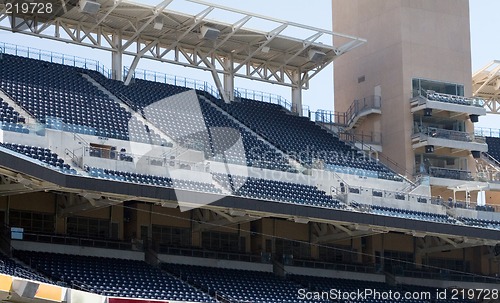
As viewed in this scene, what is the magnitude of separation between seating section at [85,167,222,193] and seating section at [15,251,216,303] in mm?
3094

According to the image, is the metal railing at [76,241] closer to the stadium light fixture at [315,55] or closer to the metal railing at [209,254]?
the metal railing at [209,254]

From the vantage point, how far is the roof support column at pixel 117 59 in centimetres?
4550

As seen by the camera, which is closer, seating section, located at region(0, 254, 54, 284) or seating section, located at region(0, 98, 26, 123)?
seating section, located at region(0, 254, 54, 284)

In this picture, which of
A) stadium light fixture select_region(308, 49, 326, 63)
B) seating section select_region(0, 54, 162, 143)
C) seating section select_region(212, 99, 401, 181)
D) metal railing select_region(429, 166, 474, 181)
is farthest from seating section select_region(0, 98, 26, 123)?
metal railing select_region(429, 166, 474, 181)

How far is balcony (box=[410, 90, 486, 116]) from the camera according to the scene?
49969mm

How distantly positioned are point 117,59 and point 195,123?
4704mm

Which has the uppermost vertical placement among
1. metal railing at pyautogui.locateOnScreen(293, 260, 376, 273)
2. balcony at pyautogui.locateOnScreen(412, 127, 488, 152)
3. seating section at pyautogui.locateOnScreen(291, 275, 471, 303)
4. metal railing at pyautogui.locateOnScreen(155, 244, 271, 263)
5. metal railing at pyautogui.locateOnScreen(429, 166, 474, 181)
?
balcony at pyautogui.locateOnScreen(412, 127, 488, 152)

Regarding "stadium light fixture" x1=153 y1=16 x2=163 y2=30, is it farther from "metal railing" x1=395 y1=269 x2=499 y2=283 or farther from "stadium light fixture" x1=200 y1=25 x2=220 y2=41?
"metal railing" x1=395 y1=269 x2=499 y2=283

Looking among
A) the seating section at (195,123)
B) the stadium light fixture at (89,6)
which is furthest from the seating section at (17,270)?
the stadium light fixture at (89,6)

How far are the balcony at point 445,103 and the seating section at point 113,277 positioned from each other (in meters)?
17.8

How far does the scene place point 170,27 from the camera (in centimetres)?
4606

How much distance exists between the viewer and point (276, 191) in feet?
132

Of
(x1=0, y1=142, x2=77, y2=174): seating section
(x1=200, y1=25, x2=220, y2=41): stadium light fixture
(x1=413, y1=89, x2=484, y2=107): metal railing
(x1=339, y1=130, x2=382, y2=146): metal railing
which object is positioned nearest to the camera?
(x1=0, y1=142, x2=77, y2=174): seating section

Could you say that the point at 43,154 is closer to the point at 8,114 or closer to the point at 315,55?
the point at 8,114
